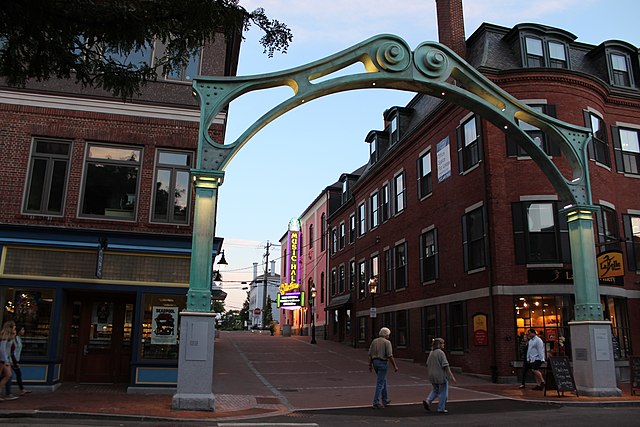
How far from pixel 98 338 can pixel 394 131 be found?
19474mm

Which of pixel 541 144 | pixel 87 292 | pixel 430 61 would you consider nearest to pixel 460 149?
pixel 541 144

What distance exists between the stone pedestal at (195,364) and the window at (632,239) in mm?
16256

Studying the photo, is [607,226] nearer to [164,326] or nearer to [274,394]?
[274,394]

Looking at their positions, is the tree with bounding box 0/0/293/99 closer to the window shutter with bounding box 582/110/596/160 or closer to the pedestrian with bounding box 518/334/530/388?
the pedestrian with bounding box 518/334/530/388

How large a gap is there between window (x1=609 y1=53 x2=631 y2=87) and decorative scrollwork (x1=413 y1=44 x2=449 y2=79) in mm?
11866

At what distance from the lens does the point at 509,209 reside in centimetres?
1917

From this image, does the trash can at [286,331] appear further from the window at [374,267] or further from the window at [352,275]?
the window at [374,267]

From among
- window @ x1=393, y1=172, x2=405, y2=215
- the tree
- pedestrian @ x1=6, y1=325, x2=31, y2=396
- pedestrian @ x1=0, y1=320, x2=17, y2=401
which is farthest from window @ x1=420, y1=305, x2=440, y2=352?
the tree

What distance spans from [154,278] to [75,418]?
4.89 metres

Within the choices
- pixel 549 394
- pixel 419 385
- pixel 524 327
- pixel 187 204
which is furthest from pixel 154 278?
pixel 524 327

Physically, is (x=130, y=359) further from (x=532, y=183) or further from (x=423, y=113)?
(x=423, y=113)

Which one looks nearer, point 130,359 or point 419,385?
point 130,359

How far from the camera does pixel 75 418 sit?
9.94 m

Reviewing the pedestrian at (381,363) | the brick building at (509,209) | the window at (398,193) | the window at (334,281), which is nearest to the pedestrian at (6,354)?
the pedestrian at (381,363)
